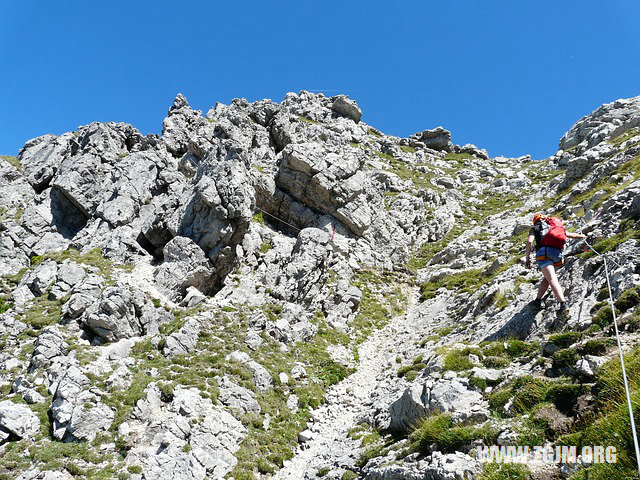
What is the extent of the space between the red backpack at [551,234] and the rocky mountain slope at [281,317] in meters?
2.36

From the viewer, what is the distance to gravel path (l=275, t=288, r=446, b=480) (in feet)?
55.1

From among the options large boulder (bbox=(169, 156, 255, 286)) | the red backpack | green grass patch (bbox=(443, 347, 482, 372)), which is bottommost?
green grass patch (bbox=(443, 347, 482, 372))

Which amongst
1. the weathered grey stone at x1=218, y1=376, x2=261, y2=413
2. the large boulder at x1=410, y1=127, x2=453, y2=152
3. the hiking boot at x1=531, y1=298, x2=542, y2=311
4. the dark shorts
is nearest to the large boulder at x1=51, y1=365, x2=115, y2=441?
the weathered grey stone at x1=218, y1=376, x2=261, y2=413

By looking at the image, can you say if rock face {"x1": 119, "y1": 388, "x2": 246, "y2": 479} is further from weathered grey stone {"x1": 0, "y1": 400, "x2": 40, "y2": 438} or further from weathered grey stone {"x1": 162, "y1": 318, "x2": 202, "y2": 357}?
weathered grey stone {"x1": 162, "y1": 318, "x2": 202, "y2": 357}

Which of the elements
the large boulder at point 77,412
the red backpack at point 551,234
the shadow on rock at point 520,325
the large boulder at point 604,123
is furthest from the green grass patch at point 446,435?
the large boulder at point 604,123

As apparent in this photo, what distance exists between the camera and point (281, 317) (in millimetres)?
31859

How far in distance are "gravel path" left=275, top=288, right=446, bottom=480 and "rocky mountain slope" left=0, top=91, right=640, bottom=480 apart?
0.56 feet

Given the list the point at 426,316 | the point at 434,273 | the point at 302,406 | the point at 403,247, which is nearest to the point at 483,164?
the point at 403,247

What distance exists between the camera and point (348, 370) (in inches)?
1058

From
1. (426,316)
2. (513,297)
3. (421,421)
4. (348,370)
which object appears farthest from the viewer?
(426,316)

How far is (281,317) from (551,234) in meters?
22.9

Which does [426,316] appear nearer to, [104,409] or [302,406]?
[302,406]

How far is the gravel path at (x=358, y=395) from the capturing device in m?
16.8

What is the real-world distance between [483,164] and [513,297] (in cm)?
8649
